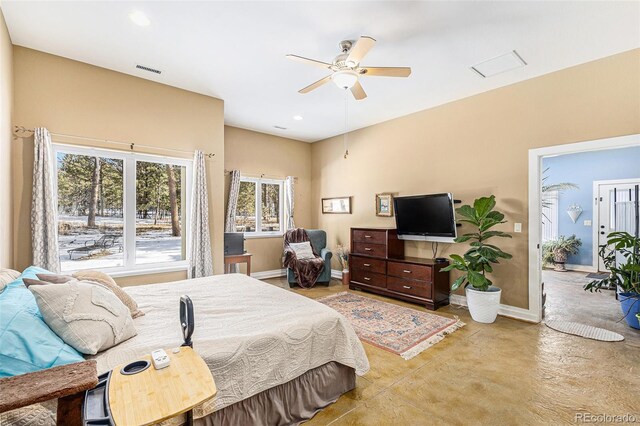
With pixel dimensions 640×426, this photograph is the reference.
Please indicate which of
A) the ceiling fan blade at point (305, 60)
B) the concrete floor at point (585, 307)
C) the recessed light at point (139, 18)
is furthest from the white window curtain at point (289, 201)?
the concrete floor at point (585, 307)

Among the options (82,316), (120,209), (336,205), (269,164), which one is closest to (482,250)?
(336,205)

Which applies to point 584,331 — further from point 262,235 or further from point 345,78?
point 262,235

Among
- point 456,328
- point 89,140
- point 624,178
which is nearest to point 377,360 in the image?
point 456,328

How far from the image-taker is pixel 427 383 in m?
2.39

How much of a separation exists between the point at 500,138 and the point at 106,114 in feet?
16.6

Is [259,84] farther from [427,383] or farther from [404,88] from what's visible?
[427,383]

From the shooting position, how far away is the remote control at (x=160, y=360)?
1.18 meters

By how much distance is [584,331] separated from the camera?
3354 mm

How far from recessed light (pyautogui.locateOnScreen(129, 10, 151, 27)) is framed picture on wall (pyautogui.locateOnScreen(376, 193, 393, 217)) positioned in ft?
13.5

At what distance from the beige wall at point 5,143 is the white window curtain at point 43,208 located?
0.18 meters

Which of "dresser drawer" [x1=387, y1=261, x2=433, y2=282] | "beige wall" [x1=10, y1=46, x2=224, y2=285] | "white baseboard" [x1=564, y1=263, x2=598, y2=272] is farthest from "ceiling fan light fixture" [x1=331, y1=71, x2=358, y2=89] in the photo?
"white baseboard" [x1=564, y1=263, x2=598, y2=272]

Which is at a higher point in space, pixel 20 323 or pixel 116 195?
pixel 116 195

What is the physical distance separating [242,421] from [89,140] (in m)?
3.53

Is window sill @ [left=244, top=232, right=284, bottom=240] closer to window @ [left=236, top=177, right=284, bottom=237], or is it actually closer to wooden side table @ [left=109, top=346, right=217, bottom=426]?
window @ [left=236, top=177, right=284, bottom=237]
